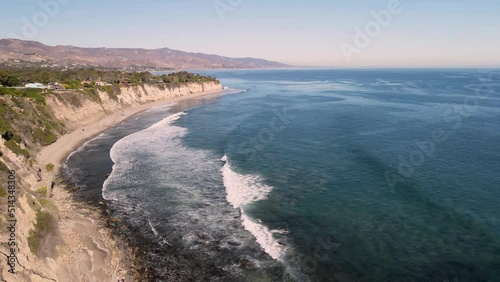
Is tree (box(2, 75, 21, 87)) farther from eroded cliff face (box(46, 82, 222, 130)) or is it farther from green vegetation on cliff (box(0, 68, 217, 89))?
eroded cliff face (box(46, 82, 222, 130))

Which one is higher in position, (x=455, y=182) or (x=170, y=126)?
(x=455, y=182)

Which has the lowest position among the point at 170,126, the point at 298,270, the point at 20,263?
the point at 170,126

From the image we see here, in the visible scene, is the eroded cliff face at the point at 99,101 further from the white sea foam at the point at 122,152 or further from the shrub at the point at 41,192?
the shrub at the point at 41,192

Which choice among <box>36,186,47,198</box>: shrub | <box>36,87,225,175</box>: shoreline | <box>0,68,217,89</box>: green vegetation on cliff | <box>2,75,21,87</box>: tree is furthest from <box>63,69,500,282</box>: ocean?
<box>0,68,217,89</box>: green vegetation on cliff

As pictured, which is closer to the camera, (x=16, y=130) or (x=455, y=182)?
(x=455, y=182)

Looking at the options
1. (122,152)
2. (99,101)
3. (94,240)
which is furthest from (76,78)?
(94,240)

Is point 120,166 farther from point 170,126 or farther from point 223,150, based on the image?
point 170,126

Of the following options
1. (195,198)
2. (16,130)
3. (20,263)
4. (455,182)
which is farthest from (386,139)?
(16,130)

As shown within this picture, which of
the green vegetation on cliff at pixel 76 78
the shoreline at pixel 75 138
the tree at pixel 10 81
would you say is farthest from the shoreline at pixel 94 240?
the green vegetation on cliff at pixel 76 78
